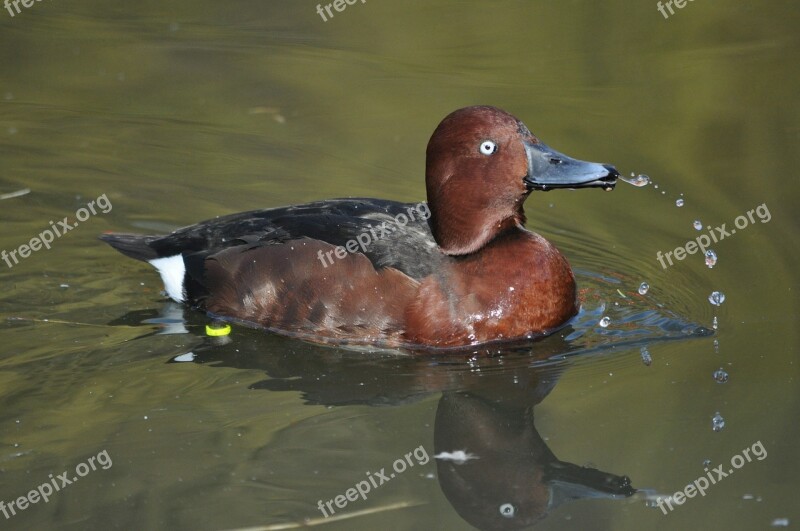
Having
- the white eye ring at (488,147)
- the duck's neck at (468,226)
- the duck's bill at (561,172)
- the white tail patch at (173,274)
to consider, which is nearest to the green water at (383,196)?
the white tail patch at (173,274)

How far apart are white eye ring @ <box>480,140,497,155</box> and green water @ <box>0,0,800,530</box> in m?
1.11

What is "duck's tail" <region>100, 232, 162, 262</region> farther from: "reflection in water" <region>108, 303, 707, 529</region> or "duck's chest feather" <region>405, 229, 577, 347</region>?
"duck's chest feather" <region>405, 229, 577, 347</region>

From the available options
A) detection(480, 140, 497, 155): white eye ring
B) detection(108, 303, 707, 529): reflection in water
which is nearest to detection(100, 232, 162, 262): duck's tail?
detection(108, 303, 707, 529): reflection in water

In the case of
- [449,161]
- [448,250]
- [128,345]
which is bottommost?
[128,345]

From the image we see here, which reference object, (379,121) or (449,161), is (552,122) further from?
(449,161)

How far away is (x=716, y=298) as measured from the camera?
252 inches

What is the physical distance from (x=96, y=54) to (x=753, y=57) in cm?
590

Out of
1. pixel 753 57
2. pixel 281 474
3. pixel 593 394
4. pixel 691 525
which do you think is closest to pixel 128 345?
pixel 281 474

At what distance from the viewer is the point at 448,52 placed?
33.5 feet

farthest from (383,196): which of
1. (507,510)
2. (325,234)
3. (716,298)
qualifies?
(507,510)

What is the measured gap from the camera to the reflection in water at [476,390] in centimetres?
463

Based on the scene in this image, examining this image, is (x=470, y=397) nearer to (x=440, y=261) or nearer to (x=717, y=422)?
(x=440, y=261)

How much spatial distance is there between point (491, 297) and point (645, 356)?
885mm

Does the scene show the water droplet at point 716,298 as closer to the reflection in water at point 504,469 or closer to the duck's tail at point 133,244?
the reflection in water at point 504,469
